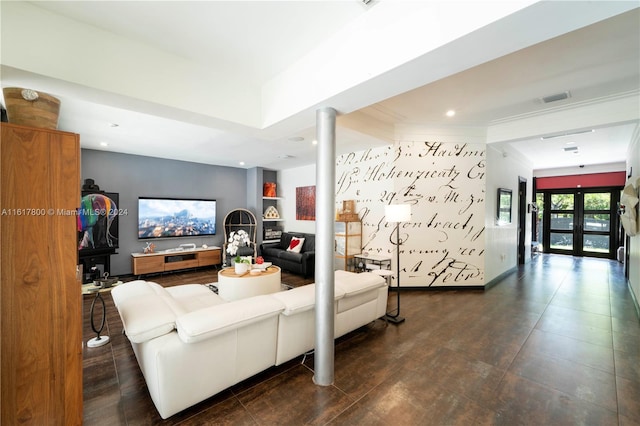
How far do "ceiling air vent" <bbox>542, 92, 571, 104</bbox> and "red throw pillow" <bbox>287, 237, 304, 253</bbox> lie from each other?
193 inches

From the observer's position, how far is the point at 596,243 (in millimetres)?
7672

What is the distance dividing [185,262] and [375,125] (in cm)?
497

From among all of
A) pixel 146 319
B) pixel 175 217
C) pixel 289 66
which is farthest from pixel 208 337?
pixel 175 217

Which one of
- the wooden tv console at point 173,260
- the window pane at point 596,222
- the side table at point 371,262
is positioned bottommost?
the wooden tv console at point 173,260

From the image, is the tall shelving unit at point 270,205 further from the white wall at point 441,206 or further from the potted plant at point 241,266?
the white wall at point 441,206

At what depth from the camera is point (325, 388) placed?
2.02m

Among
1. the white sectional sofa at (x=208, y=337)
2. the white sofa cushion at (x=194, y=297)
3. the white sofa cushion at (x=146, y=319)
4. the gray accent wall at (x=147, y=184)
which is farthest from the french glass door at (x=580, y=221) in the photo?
the white sofa cushion at (x=146, y=319)

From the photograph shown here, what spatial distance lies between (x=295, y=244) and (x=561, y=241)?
8776mm

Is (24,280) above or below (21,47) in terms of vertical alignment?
below

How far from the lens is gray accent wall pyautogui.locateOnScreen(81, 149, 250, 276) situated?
515cm

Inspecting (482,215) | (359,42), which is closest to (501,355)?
(482,215)

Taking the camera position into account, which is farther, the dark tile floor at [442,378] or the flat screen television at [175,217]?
the flat screen television at [175,217]

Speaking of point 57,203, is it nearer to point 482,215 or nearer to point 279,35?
point 279,35

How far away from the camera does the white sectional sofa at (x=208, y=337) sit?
5.32 ft
